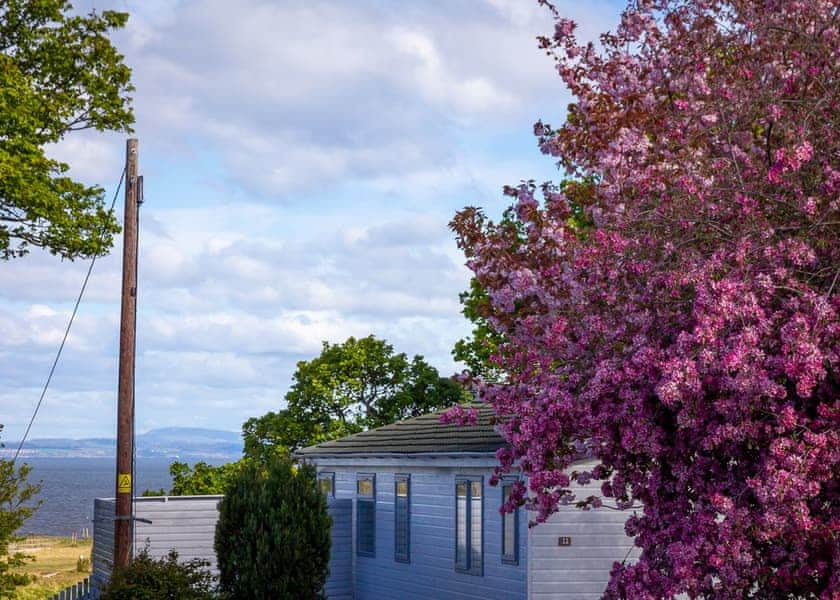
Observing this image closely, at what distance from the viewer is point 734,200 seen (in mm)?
13094

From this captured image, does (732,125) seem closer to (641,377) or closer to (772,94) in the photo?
(772,94)

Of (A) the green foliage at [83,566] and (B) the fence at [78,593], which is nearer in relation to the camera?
(B) the fence at [78,593]

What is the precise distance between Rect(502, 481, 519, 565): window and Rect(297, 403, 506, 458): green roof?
822 millimetres

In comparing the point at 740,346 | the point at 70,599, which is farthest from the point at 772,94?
the point at 70,599

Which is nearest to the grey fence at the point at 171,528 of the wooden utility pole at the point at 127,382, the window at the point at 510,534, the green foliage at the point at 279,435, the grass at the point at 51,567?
the grass at the point at 51,567

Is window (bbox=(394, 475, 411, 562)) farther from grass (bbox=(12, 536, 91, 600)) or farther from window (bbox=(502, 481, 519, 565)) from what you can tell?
grass (bbox=(12, 536, 91, 600))

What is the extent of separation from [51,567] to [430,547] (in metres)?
27.5

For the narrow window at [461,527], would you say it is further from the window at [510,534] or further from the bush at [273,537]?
the bush at [273,537]

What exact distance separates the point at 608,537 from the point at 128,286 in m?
9.23

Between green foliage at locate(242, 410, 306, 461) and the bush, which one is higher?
green foliage at locate(242, 410, 306, 461)

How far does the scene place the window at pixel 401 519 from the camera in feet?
84.2

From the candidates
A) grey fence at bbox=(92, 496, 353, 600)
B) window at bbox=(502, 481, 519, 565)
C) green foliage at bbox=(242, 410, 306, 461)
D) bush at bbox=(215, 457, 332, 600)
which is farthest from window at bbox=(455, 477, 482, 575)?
green foliage at bbox=(242, 410, 306, 461)

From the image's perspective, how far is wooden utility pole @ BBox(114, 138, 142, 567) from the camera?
66.1ft

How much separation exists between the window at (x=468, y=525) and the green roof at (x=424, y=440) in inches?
28.3
